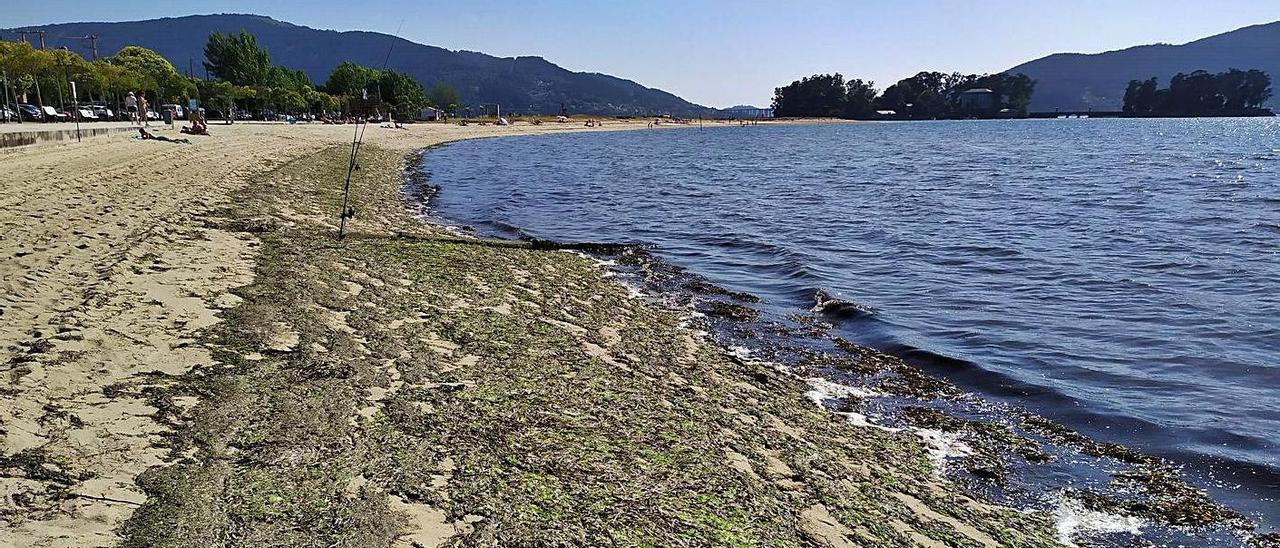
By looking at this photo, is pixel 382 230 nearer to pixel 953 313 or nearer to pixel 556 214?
pixel 556 214

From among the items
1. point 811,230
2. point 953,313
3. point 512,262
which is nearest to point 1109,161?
point 811,230

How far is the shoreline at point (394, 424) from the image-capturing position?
3.68m

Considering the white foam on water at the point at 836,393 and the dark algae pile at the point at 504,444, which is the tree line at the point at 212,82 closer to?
the dark algae pile at the point at 504,444

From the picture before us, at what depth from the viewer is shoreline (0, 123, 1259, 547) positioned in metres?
3.68

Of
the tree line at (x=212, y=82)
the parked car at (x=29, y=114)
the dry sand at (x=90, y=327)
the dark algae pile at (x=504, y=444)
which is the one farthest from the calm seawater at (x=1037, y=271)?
the parked car at (x=29, y=114)

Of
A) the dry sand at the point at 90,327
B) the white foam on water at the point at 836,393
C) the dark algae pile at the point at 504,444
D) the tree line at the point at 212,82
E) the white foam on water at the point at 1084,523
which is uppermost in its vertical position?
the tree line at the point at 212,82

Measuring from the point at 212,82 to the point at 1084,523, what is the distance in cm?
9016

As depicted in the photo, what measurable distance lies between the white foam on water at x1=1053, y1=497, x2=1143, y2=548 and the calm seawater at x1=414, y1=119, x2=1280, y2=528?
1078mm

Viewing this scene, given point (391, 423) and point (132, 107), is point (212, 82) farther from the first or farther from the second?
point (391, 423)

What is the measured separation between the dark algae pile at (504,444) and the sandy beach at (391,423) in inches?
0.8

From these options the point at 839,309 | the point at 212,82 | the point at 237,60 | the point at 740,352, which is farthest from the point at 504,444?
the point at 237,60

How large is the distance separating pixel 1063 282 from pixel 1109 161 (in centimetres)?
3945

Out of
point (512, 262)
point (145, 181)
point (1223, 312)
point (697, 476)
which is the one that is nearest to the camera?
point (697, 476)

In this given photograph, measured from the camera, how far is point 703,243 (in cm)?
1684
